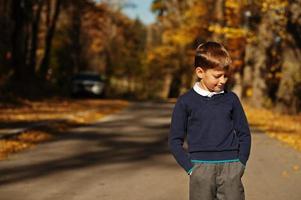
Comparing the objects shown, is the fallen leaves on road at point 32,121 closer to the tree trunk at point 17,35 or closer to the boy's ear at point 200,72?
the tree trunk at point 17,35

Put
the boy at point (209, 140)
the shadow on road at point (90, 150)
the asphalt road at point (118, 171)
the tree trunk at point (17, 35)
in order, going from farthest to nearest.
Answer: the tree trunk at point (17, 35) < the shadow on road at point (90, 150) < the asphalt road at point (118, 171) < the boy at point (209, 140)

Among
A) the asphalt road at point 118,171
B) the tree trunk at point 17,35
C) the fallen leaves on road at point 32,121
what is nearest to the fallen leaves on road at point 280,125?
the asphalt road at point 118,171

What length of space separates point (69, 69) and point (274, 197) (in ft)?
179

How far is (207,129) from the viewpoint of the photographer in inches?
182

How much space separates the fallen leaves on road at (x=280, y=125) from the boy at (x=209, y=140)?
1014cm

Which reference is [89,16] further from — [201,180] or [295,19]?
[201,180]

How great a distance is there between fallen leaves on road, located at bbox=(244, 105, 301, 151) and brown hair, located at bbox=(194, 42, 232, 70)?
10.4m

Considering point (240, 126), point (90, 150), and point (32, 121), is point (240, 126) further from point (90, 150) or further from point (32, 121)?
point (32, 121)

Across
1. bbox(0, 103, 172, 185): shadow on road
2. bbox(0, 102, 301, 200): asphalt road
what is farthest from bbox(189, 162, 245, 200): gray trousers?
bbox(0, 103, 172, 185): shadow on road

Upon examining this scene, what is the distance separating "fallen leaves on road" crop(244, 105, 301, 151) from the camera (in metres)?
16.5

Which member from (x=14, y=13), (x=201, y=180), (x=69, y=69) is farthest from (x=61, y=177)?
→ (x=69, y=69)

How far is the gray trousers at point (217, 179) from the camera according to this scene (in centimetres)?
459

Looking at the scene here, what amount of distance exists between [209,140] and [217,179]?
0.28 meters

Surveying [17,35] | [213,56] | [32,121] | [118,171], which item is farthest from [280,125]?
[17,35]
